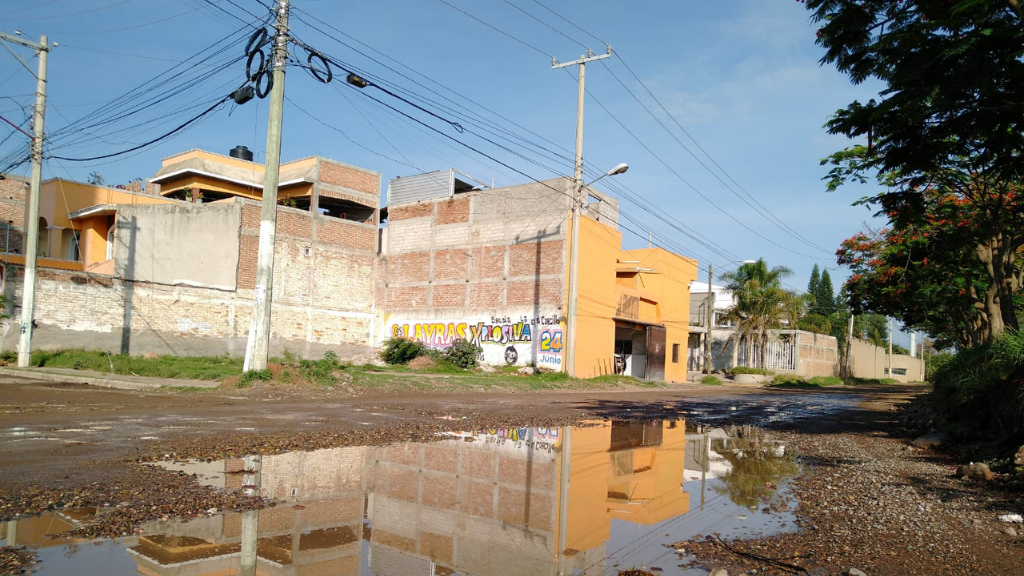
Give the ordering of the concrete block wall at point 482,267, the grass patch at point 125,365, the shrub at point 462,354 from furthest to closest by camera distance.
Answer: the shrub at point 462,354 < the concrete block wall at point 482,267 < the grass patch at point 125,365

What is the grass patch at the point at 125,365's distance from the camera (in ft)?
63.6

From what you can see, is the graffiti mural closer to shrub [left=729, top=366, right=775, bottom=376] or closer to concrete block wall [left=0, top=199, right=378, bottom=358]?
concrete block wall [left=0, top=199, right=378, bottom=358]


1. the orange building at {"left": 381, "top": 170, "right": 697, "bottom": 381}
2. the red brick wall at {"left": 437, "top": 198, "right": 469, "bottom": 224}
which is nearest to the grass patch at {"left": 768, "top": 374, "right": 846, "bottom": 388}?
the orange building at {"left": 381, "top": 170, "right": 697, "bottom": 381}

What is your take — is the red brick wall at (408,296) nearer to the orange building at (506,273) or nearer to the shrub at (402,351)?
the orange building at (506,273)

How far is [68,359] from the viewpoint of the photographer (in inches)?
856

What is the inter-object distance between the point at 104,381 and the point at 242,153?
24.6 metres

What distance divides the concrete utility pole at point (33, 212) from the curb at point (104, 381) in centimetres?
112

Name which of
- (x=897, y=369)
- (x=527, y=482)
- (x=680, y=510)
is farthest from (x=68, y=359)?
(x=897, y=369)

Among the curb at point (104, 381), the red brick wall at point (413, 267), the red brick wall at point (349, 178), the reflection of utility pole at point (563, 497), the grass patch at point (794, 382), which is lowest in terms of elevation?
the grass patch at point (794, 382)

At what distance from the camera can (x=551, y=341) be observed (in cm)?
3052

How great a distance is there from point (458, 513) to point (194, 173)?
114ft

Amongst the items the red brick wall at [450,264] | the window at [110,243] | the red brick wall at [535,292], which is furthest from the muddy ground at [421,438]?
the red brick wall at [450,264]

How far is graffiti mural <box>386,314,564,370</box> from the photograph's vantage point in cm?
3056

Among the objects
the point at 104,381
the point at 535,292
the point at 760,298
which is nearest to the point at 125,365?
the point at 104,381
